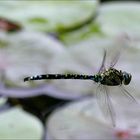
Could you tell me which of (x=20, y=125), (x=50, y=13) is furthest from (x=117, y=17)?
(x=20, y=125)

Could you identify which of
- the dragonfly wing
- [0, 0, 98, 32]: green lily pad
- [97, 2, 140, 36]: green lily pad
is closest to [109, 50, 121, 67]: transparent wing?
the dragonfly wing

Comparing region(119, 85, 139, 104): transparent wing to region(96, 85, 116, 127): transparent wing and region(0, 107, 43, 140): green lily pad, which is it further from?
region(0, 107, 43, 140): green lily pad

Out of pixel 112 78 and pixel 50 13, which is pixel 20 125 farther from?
pixel 50 13

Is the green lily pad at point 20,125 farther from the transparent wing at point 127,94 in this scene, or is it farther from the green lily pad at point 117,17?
the green lily pad at point 117,17

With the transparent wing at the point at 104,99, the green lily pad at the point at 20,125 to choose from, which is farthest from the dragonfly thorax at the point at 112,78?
the green lily pad at the point at 20,125

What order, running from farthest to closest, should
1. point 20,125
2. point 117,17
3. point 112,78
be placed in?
point 117,17 < point 20,125 < point 112,78

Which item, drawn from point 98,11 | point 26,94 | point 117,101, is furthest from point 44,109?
point 98,11
